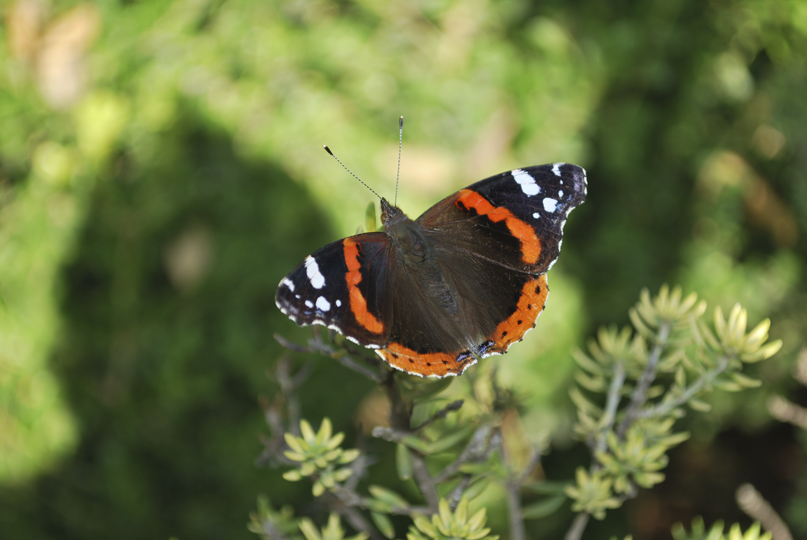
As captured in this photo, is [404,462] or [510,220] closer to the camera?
[404,462]

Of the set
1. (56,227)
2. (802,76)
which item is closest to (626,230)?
(802,76)

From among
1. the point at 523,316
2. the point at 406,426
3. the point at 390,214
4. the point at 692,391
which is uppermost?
the point at 390,214

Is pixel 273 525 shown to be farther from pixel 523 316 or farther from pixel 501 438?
pixel 523 316

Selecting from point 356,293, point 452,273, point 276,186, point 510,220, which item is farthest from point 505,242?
point 276,186

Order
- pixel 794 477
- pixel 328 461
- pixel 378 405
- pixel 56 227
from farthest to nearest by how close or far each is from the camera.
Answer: pixel 794 477 → pixel 378 405 → pixel 56 227 → pixel 328 461

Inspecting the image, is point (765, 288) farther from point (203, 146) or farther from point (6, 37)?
point (6, 37)

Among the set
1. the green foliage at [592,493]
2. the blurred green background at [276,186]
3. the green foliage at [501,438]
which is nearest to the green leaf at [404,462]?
the green foliage at [501,438]
